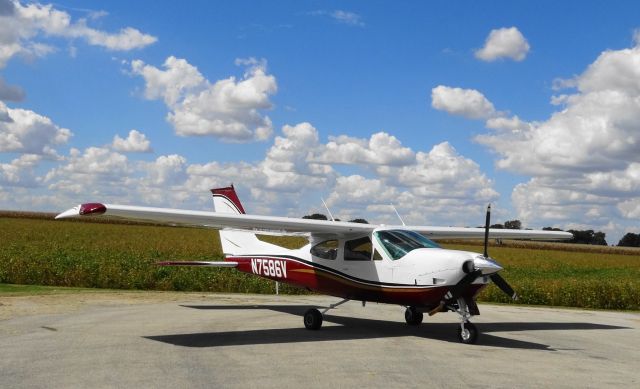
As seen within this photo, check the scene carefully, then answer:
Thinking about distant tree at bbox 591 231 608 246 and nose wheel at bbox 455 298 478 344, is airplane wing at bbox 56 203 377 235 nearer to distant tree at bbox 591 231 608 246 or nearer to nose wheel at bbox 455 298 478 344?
nose wheel at bbox 455 298 478 344

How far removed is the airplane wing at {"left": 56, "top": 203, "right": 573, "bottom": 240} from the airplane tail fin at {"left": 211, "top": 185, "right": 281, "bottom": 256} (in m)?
1.99

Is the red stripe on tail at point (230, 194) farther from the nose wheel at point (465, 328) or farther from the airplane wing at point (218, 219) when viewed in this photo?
the nose wheel at point (465, 328)

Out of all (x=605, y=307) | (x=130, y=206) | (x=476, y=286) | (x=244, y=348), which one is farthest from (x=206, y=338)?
(x=605, y=307)

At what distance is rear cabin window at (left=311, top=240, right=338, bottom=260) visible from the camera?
1461cm

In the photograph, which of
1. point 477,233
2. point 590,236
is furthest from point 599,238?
point 477,233

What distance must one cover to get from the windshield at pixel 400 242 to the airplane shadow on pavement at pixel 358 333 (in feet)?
5.84

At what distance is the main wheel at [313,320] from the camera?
1413 cm

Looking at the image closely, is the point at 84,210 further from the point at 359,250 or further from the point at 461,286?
the point at 461,286

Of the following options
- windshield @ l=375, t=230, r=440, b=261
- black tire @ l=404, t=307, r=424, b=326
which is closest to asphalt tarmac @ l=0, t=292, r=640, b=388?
black tire @ l=404, t=307, r=424, b=326

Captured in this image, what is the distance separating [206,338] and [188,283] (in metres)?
12.7

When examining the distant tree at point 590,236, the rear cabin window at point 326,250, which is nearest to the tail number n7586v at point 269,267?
the rear cabin window at point 326,250

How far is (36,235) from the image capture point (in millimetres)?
51156

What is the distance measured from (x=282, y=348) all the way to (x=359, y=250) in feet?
11.3

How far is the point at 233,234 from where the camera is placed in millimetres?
18156
